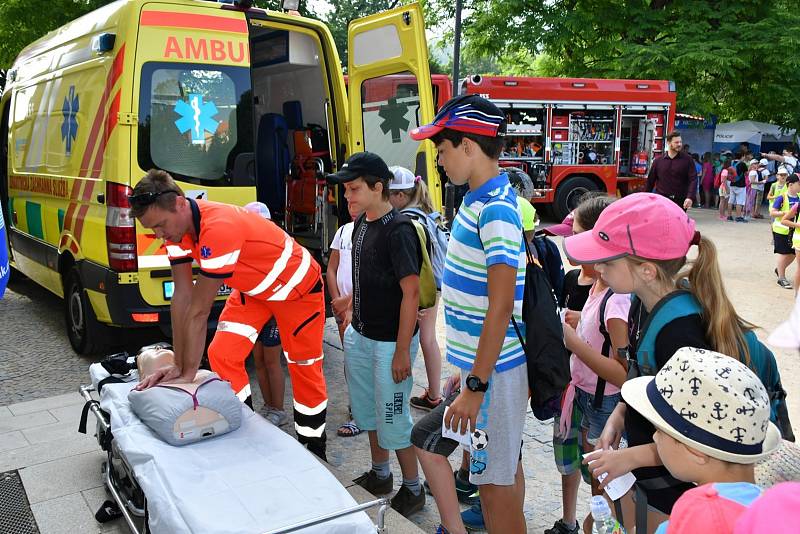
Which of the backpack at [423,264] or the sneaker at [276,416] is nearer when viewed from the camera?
the backpack at [423,264]

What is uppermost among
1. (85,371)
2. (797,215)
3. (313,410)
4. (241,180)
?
(241,180)

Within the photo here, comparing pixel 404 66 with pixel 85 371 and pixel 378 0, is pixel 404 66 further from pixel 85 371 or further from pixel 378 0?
pixel 378 0

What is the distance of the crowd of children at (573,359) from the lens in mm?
1497

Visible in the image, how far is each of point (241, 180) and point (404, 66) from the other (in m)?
1.53

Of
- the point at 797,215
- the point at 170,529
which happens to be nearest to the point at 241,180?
the point at 170,529

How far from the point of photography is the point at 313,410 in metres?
3.67

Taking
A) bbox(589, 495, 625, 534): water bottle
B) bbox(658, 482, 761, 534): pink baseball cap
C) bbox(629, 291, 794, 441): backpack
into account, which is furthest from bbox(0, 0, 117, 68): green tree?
bbox(658, 482, 761, 534): pink baseball cap

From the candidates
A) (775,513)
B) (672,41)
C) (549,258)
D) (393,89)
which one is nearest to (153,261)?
(393,89)

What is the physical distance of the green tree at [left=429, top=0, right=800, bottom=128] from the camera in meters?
18.8

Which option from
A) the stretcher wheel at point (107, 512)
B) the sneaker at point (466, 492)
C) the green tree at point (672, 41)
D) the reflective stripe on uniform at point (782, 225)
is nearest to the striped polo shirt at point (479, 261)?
the sneaker at point (466, 492)

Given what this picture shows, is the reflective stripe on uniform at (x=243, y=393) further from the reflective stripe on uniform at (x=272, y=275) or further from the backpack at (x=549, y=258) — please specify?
the backpack at (x=549, y=258)

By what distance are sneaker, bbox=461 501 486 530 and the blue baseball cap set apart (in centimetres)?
178

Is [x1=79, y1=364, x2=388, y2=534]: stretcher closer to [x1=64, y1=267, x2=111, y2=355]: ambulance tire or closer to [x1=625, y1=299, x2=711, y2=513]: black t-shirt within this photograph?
A: [x1=625, y1=299, x2=711, y2=513]: black t-shirt

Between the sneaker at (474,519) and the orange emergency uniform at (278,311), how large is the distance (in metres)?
0.91
